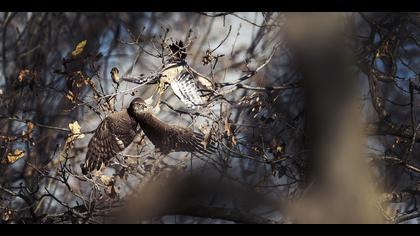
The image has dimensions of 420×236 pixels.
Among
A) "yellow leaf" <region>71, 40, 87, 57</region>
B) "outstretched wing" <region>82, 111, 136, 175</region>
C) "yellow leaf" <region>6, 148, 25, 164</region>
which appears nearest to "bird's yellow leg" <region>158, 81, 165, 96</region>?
"outstretched wing" <region>82, 111, 136, 175</region>

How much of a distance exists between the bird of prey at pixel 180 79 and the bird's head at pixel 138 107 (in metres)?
0.09

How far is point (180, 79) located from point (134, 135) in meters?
0.42

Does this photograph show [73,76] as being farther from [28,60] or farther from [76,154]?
[28,60]

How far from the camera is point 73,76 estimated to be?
4020mm

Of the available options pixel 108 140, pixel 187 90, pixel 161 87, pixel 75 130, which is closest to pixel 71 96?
pixel 75 130

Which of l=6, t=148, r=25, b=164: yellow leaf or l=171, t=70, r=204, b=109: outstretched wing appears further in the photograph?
l=6, t=148, r=25, b=164: yellow leaf

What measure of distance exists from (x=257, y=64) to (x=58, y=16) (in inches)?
69.6

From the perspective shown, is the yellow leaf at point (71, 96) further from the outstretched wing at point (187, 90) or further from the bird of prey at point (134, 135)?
the outstretched wing at point (187, 90)

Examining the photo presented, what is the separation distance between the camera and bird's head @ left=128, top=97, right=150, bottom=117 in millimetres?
3455

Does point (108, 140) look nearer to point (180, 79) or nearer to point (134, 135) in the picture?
point (134, 135)

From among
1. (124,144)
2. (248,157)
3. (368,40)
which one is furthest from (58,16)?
(368,40)

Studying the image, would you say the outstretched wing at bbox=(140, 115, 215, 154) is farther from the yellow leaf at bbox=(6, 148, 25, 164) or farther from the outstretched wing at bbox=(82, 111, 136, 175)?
the yellow leaf at bbox=(6, 148, 25, 164)

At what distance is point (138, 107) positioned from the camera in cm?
346

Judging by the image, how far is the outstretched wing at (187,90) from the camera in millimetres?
3506
